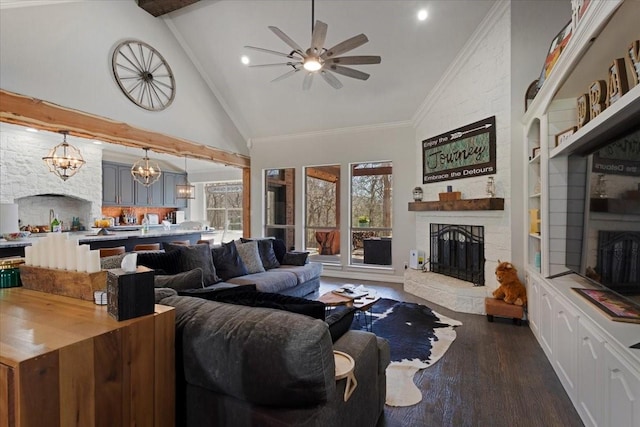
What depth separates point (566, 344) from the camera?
2.36 meters

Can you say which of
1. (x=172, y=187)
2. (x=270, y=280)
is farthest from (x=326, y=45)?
(x=172, y=187)

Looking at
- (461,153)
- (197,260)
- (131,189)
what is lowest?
(197,260)

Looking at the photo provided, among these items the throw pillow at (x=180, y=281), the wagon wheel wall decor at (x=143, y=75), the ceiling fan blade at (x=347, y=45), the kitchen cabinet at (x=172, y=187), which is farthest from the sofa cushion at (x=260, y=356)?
the kitchen cabinet at (x=172, y=187)

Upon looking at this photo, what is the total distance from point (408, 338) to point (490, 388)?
38.9 inches

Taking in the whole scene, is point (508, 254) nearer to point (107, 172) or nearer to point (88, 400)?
point (88, 400)

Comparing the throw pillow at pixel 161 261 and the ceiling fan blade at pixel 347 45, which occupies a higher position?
the ceiling fan blade at pixel 347 45

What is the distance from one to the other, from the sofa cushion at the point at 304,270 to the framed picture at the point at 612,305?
3.18 meters

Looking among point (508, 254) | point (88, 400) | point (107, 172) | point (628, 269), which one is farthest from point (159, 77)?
point (628, 269)

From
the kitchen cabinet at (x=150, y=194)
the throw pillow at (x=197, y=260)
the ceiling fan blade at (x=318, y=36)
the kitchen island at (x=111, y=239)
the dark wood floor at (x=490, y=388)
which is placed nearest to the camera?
the dark wood floor at (x=490, y=388)

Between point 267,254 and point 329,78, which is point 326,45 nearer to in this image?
point 329,78

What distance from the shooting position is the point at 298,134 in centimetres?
711

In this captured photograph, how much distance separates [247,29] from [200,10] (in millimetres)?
795

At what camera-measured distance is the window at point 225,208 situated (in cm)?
980

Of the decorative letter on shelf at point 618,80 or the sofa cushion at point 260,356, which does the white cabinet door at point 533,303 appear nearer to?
the decorative letter on shelf at point 618,80
